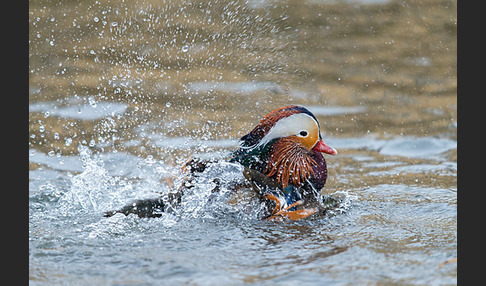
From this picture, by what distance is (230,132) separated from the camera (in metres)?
6.16

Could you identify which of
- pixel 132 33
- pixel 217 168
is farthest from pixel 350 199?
pixel 132 33

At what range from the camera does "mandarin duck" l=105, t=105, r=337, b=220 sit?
418cm

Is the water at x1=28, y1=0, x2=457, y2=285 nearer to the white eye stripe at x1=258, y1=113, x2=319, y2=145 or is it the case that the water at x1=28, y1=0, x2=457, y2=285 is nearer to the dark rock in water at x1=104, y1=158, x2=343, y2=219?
the dark rock in water at x1=104, y1=158, x2=343, y2=219

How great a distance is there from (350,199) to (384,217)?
43 cm

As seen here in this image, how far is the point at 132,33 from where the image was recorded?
7531 millimetres

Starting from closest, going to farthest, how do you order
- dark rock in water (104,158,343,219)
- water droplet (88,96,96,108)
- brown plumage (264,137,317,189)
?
1. dark rock in water (104,158,343,219)
2. brown plumage (264,137,317,189)
3. water droplet (88,96,96,108)

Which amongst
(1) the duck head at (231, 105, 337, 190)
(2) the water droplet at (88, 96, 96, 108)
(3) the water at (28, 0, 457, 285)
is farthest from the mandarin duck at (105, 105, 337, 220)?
(2) the water droplet at (88, 96, 96, 108)

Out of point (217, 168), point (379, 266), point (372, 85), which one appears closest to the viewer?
point (379, 266)

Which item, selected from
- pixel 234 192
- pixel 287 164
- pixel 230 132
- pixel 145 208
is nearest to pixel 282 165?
pixel 287 164

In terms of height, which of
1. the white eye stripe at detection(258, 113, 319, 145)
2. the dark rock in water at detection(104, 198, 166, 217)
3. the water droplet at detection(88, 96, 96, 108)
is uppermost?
the water droplet at detection(88, 96, 96, 108)

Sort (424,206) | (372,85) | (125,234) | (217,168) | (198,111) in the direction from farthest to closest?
(372,85) < (198,111) < (424,206) < (217,168) < (125,234)

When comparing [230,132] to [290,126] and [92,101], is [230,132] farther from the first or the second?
[290,126]

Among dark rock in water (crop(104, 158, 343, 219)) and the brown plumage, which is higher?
the brown plumage

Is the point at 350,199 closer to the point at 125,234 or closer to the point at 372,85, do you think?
the point at 125,234
